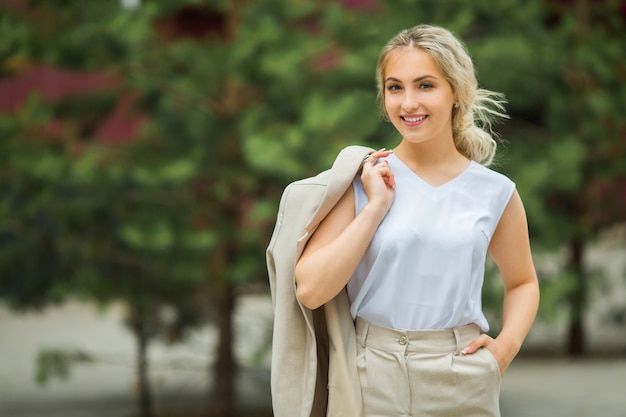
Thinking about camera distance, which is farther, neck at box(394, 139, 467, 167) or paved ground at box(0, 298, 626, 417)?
paved ground at box(0, 298, 626, 417)

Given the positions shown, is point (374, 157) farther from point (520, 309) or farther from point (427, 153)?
point (520, 309)

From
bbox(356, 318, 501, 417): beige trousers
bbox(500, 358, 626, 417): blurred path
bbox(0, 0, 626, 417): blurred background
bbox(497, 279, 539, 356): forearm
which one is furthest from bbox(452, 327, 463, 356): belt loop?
bbox(500, 358, 626, 417): blurred path

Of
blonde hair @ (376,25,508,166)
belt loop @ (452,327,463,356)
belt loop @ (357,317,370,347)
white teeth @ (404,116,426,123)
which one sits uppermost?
blonde hair @ (376,25,508,166)

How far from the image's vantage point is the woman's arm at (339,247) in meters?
2.07

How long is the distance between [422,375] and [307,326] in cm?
28

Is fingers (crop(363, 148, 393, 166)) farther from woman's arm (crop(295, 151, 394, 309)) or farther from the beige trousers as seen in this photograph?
the beige trousers

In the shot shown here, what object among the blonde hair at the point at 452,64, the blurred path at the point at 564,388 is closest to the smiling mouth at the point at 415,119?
the blonde hair at the point at 452,64

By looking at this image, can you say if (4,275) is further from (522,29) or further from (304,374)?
(304,374)

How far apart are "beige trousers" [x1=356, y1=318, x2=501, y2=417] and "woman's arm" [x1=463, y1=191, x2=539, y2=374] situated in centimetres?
10

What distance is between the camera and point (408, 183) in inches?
87.4

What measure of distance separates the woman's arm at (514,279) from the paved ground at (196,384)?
4138 millimetres

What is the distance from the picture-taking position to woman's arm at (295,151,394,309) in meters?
2.07

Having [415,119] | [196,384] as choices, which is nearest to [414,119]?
[415,119]

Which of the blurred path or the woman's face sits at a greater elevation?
the woman's face
